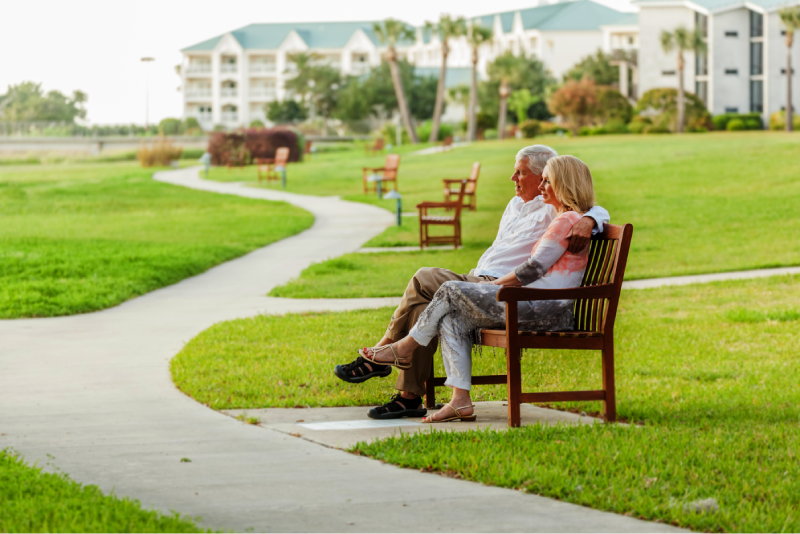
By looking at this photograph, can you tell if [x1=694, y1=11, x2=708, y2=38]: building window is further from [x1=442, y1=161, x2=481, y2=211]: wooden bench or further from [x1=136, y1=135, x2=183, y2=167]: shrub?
[x1=442, y1=161, x2=481, y2=211]: wooden bench

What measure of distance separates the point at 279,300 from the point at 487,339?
5.44 metres

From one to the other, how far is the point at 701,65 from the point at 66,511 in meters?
73.3

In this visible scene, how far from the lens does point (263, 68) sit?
111938 millimetres

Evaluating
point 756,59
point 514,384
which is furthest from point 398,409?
point 756,59

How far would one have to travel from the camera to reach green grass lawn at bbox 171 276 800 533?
12.8 feet

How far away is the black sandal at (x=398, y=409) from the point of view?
17.3 ft

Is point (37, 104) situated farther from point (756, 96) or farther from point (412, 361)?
point (412, 361)

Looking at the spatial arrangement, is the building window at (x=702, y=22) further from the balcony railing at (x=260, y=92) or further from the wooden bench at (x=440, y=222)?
the wooden bench at (x=440, y=222)

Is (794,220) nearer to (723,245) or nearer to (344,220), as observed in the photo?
(723,245)

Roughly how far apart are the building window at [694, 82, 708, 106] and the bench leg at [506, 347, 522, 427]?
71054mm

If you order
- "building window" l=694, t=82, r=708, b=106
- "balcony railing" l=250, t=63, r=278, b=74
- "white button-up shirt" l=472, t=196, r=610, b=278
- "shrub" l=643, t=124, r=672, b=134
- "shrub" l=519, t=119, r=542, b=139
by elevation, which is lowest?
"white button-up shirt" l=472, t=196, r=610, b=278

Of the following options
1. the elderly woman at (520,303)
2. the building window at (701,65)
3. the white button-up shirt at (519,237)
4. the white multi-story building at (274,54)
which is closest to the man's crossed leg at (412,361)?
the elderly woman at (520,303)

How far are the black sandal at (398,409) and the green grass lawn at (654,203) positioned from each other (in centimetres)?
517

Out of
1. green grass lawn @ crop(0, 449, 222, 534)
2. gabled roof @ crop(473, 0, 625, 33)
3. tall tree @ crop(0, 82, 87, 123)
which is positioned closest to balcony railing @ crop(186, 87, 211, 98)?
tall tree @ crop(0, 82, 87, 123)
